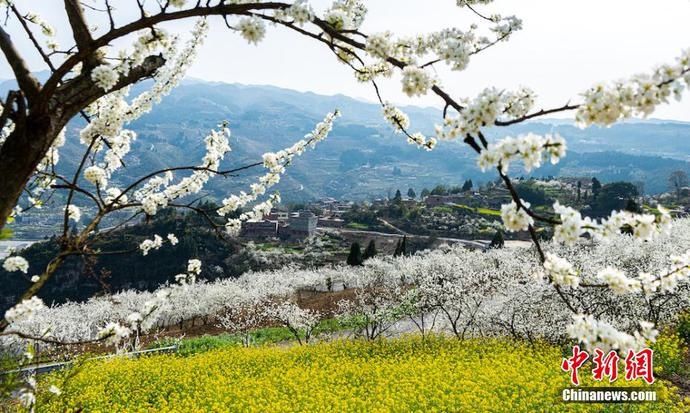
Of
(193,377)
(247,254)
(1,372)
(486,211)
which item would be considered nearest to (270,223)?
(247,254)

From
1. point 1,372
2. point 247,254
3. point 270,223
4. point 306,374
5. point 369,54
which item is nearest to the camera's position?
point 369,54

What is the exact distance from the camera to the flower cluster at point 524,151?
2049 millimetres

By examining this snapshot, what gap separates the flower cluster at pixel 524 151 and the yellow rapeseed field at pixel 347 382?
10.9 metres

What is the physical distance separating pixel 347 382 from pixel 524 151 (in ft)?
47.4

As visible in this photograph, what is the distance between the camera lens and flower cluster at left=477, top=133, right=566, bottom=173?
2.05 m

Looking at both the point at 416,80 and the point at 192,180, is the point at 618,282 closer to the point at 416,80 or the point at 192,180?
the point at 416,80

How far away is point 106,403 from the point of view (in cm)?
1457

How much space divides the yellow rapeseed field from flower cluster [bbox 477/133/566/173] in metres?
10.9

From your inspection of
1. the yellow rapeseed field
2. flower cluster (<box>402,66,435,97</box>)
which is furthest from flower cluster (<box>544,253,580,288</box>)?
the yellow rapeseed field

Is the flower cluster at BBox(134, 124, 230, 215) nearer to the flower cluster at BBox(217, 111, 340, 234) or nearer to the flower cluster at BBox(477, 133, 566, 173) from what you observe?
the flower cluster at BBox(217, 111, 340, 234)

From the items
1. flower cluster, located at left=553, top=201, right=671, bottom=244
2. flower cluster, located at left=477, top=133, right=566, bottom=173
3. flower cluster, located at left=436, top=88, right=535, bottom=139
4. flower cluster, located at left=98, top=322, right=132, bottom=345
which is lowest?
→ flower cluster, located at left=98, top=322, right=132, bottom=345

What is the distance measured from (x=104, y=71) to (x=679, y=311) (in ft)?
75.5

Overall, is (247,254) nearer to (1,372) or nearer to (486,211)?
(486,211)
